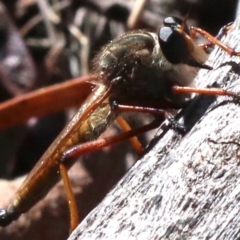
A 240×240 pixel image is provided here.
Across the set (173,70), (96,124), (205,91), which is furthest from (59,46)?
(205,91)

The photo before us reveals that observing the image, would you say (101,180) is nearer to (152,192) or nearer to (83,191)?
(83,191)

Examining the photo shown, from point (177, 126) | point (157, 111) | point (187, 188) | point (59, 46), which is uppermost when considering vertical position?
point (59, 46)

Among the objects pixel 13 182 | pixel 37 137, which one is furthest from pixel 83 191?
pixel 37 137

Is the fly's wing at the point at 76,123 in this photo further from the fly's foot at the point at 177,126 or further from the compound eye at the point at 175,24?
the fly's foot at the point at 177,126

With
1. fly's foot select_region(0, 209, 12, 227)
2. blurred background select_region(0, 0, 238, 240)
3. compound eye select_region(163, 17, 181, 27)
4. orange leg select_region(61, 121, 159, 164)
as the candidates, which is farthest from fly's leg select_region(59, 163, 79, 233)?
blurred background select_region(0, 0, 238, 240)

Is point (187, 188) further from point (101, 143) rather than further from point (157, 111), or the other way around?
point (101, 143)

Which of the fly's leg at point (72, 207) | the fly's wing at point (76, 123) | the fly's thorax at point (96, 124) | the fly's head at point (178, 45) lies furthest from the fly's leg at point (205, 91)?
the fly's leg at point (72, 207)
